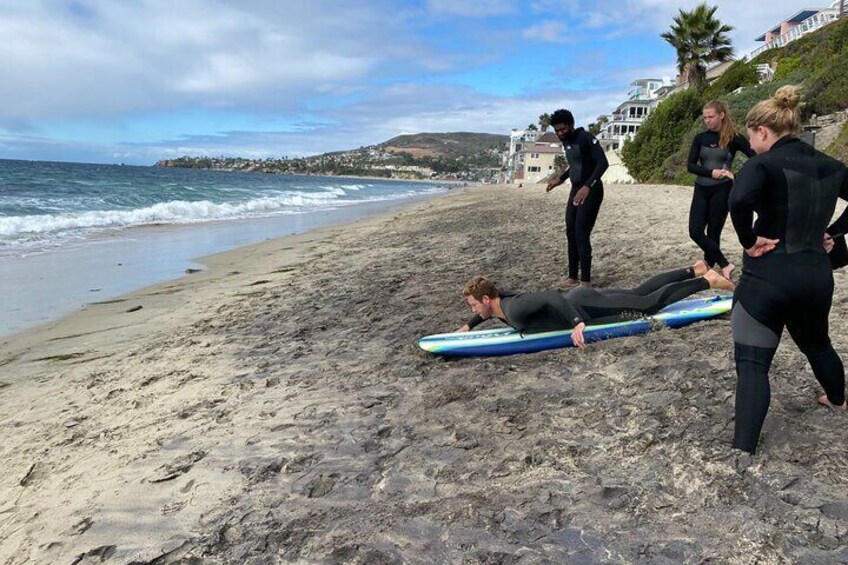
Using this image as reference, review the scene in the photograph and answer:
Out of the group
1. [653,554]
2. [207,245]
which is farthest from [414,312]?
[207,245]

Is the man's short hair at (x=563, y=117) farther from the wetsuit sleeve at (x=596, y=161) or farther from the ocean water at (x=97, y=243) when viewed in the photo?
the ocean water at (x=97, y=243)

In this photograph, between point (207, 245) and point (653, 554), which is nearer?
point (653, 554)

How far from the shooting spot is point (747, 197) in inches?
111

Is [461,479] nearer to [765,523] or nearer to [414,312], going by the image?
[765,523]

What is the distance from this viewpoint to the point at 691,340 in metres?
4.79

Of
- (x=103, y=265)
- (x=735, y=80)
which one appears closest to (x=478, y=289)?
(x=103, y=265)

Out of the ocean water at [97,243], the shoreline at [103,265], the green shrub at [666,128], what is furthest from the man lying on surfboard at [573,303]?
the green shrub at [666,128]

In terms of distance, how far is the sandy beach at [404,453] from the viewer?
2.66m

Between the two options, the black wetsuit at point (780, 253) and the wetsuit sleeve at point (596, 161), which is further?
the wetsuit sleeve at point (596, 161)

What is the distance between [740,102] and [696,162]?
1008 inches

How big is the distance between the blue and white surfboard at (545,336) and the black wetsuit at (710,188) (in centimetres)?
97

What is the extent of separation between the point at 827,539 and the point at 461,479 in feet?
5.46

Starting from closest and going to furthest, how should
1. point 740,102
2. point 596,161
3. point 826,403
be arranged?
point 826,403
point 596,161
point 740,102

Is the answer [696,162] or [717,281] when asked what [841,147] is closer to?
[696,162]
